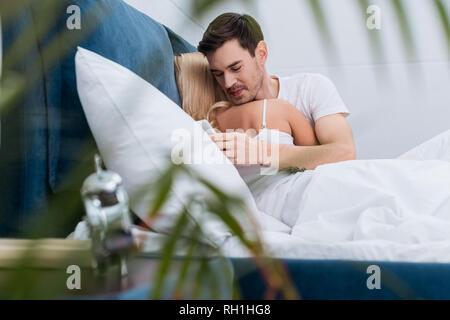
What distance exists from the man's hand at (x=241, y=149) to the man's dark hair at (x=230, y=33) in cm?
67

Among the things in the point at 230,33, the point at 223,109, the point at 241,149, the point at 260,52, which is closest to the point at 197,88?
the point at 223,109

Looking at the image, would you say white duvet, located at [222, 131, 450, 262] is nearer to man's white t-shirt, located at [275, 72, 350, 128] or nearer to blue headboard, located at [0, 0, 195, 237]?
blue headboard, located at [0, 0, 195, 237]

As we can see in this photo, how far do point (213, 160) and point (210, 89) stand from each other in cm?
95

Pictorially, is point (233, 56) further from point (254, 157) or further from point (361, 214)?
point (361, 214)

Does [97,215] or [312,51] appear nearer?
[97,215]

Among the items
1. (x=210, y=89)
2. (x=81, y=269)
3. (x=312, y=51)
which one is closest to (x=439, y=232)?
(x=81, y=269)

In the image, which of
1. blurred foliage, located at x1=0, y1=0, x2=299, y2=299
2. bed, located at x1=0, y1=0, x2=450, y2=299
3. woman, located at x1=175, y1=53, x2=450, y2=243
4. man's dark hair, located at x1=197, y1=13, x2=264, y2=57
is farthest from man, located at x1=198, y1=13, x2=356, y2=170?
blurred foliage, located at x1=0, y1=0, x2=299, y2=299

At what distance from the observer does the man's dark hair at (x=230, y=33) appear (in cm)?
178

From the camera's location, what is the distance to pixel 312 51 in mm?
3434

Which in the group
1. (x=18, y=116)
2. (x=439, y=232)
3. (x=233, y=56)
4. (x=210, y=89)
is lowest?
(x=439, y=232)

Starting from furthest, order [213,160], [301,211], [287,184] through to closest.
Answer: [287,184], [301,211], [213,160]

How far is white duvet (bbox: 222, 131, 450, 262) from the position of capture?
89 cm

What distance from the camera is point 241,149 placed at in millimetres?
1148

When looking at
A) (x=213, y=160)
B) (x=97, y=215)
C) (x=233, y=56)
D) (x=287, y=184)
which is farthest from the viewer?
(x=233, y=56)
